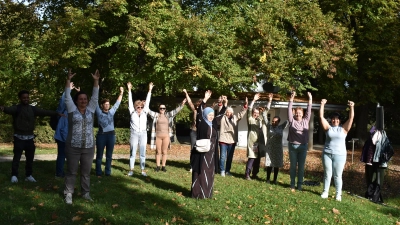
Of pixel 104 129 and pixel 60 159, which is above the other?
pixel 104 129

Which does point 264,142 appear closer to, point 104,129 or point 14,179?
point 104,129

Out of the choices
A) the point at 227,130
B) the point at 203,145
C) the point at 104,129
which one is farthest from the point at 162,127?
the point at 203,145

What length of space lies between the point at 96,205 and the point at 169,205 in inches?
50.0

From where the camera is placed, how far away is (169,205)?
7793mm

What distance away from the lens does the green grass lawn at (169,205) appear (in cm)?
683

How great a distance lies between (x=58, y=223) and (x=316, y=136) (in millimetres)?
37343

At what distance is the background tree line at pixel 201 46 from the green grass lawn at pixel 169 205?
1108cm

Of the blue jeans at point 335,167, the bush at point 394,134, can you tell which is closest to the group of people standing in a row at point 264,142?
the blue jeans at point 335,167

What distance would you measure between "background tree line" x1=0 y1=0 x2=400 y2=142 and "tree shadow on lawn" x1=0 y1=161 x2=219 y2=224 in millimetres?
12121

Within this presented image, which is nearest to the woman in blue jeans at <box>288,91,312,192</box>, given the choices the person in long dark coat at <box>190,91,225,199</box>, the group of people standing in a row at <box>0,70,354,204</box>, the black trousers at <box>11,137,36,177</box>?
the group of people standing in a row at <box>0,70,354,204</box>

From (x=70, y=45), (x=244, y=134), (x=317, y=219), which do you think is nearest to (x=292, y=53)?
(x=244, y=134)

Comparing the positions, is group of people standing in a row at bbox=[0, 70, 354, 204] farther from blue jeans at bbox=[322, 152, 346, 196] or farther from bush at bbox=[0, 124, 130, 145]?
bush at bbox=[0, 124, 130, 145]

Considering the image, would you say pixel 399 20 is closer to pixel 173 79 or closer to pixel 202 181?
pixel 173 79

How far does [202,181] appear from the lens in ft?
27.2
